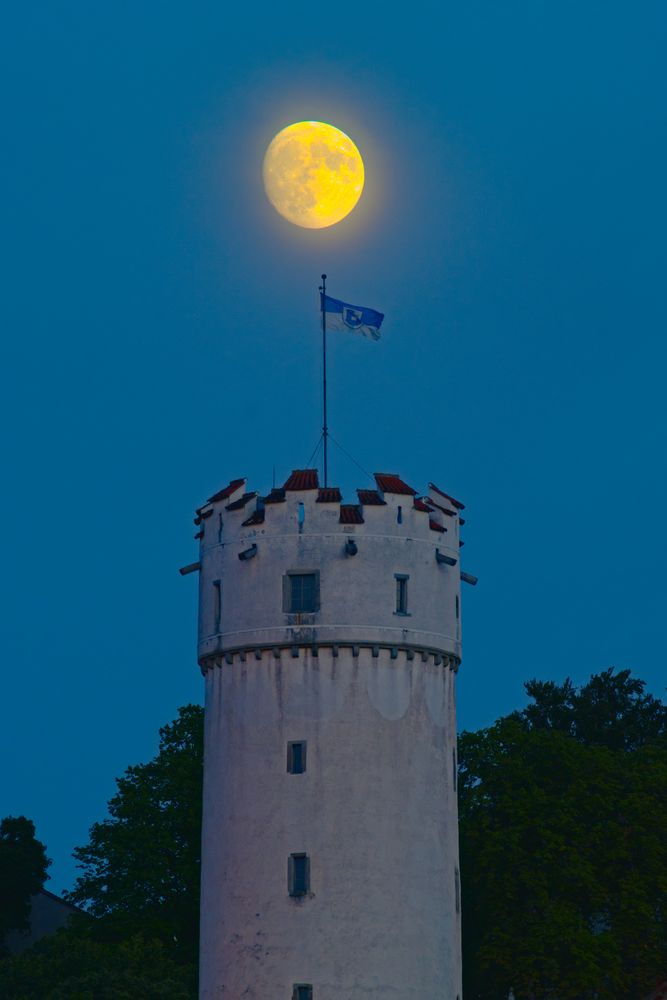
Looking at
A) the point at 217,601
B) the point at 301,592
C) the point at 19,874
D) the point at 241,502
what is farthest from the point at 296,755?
the point at 19,874

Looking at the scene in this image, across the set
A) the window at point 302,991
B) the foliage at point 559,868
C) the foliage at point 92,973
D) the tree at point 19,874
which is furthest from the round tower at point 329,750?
the tree at point 19,874

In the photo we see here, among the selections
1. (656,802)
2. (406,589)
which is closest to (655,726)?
(656,802)

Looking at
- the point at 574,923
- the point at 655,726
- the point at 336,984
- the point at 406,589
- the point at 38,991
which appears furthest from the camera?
the point at 655,726

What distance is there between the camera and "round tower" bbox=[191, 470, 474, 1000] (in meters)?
61.7

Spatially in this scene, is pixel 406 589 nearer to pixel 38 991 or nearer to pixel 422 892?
pixel 422 892

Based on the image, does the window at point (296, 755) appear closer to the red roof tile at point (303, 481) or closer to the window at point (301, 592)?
the window at point (301, 592)

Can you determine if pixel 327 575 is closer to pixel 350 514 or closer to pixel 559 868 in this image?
pixel 350 514

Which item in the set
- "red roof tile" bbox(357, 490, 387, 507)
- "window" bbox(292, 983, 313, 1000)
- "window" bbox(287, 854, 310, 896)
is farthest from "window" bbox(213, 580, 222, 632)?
"window" bbox(292, 983, 313, 1000)

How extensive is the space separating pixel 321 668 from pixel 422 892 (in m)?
7.44

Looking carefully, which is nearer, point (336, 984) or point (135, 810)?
point (336, 984)

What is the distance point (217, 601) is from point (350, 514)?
5.16 m

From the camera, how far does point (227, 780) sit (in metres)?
64.1

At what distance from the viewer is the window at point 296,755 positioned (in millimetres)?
62844

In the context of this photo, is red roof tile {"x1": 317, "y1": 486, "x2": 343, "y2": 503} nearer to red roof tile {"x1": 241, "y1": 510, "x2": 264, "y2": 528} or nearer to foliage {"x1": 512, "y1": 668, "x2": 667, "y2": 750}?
red roof tile {"x1": 241, "y1": 510, "x2": 264, "y2": 528}
